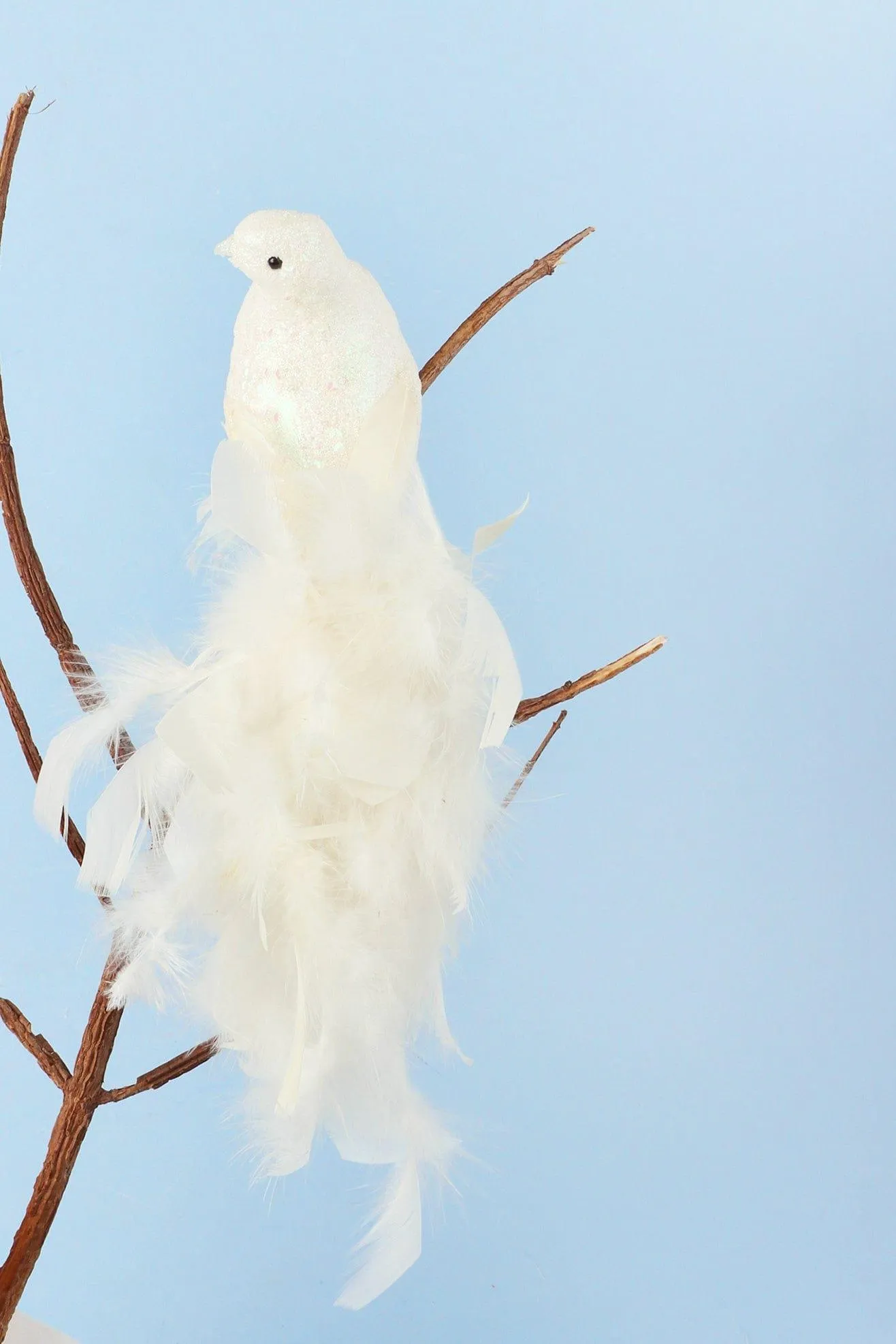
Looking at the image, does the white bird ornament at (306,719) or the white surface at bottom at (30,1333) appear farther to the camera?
the white surface at bottom at (30,1333)

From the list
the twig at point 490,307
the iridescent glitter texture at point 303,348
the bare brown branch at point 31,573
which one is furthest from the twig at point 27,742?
the twig at point 490,307

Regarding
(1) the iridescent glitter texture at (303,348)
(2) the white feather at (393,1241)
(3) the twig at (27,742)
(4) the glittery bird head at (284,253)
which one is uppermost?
(4) the glittery bird head at (284,253)

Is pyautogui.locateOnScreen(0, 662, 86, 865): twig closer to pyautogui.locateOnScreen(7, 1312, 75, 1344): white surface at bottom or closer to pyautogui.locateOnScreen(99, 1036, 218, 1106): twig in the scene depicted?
pyautogui.locateOnScreen(99, 1036, 218, 1106): twig

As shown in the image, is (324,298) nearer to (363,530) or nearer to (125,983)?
(363,530)

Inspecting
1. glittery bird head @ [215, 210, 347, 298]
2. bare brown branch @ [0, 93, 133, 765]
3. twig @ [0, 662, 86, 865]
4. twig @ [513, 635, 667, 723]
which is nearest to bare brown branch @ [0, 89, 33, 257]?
bare brown branch @ [0, 93, 133, 765]

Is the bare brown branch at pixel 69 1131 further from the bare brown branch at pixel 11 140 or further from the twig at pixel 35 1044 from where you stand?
the bare brown branch at pixel 11 140

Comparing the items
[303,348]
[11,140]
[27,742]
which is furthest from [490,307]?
[27,742]

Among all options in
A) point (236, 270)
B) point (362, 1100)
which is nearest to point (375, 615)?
point (362, 1100)

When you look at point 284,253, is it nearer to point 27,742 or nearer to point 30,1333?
point 27,742

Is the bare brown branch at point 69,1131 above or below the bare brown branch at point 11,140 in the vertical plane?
below
